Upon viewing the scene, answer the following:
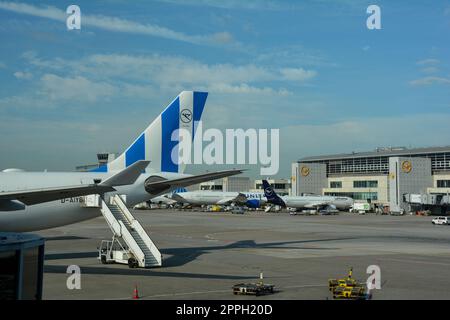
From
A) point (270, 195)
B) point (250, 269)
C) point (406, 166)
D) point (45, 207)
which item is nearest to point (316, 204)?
point (270, 195)

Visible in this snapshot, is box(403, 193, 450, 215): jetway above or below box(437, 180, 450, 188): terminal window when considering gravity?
below

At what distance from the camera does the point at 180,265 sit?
95.1 feet

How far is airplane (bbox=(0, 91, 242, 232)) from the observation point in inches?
848

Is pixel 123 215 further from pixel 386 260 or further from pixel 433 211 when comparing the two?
pixel 433 211

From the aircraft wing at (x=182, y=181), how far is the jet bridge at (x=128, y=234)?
212 cm

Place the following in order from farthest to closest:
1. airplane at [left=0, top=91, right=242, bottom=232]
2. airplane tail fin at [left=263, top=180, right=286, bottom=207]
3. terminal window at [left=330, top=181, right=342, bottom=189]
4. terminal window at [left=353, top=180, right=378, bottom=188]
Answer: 1. terminal window at [left=330, top=181, right=342, bottom=189]
2. terminal window at [left=353, top=180, right=378, bottom=188]
3. airplane tail fin at [left=263, top=180, right=286, bottom=207]
4. airplane at [left=0, top=91, right=242, bottom=232]

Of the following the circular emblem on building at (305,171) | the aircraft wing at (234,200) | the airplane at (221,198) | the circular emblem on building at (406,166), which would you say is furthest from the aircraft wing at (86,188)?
the circular emblem on building at (305,171)

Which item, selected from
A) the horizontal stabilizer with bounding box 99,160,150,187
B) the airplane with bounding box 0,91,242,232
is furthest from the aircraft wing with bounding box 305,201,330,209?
the horizontal stabilizer with bounding box 99,160,150,187

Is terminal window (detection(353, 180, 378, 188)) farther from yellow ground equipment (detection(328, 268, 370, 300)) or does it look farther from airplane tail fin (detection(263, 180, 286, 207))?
yellow ground equipment (detection(328, 268, 370, 300))

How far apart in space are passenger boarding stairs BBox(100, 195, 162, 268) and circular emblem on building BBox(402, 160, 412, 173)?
11475 centimetres
